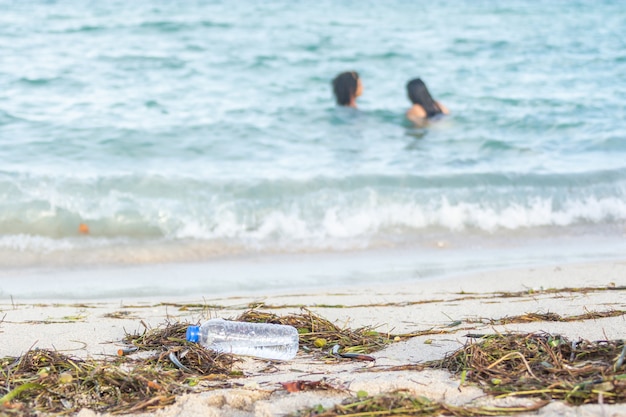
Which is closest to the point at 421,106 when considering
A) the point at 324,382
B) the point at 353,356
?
the point at 353,356

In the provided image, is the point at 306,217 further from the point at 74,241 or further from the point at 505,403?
the point at 505,403

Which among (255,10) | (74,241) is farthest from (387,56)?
(74,241)

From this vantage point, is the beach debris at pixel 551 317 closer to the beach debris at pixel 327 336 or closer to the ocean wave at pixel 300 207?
the beach debris at pixel 327 336

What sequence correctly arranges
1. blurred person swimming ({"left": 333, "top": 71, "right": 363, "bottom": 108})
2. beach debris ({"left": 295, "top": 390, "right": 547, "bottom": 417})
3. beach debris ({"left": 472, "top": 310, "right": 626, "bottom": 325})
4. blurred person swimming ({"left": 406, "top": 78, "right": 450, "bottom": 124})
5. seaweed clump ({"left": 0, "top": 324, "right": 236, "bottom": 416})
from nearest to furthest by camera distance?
beach debris ({"left": 295, "top": 390, "right": 547, "bottom": 417}), seaweed clump ({"left": 0, "top": 324, "right": 236, "bottom": 416}), beach debris ({"left": 472, "top": 310, "right": 626, "bottom": 325}), blurred person swimming ({"left": 406, "top": 78, "right": 450, "bottom": 124}), blurred person swimming ({"left": 333, "top": 71, "right": 363, "bottom": 108})

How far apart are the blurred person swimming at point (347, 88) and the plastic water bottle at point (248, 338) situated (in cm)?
725

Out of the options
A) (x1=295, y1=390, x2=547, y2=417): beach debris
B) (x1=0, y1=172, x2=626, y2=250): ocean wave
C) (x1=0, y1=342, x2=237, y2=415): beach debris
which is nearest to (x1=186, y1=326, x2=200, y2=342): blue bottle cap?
(x1=0, y1=342, x2=237, y2=415): beach debris

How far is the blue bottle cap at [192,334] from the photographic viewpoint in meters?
2.85

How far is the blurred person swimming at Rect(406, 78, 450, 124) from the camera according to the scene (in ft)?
32.0

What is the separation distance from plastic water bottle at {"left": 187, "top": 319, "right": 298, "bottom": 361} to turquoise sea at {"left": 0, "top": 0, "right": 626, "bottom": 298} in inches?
58.4

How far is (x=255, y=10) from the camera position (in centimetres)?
1684

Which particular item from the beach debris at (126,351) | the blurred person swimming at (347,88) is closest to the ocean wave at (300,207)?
the beach debris at (126,351)

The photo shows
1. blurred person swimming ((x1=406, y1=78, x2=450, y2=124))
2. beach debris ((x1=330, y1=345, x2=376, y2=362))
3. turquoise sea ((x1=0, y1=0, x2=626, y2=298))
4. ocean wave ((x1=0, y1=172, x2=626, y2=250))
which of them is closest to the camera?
beach debris ((x1=330, y1=345, x2=376, y2=362))

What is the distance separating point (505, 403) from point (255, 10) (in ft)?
51.1

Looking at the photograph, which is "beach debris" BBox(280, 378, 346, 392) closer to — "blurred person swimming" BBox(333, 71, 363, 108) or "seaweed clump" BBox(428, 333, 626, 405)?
"seaweed clump" BBox(428, 333, 626, 405)
